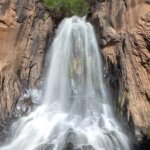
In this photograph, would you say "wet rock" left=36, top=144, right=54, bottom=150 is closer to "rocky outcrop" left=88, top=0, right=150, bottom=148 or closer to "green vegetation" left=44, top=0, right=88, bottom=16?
"rocky outcrop" left=88, top=0, right=150, bottom=148

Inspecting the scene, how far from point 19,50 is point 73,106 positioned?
14.1 feet

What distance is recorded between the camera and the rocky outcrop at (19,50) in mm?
17234

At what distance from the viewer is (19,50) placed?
18.2m

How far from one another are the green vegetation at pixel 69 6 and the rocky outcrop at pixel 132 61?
518cm

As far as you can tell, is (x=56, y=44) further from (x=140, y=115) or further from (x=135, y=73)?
(x=140, y=115)

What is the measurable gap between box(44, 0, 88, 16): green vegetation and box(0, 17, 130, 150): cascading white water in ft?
4.00

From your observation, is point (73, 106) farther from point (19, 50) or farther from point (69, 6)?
point (69, 6)

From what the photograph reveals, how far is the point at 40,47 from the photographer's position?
63.0 feet

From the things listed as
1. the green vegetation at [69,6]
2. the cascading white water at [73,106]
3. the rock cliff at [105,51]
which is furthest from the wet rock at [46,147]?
the green vegetation at [69,6]

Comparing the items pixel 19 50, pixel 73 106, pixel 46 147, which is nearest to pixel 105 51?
pixel 73 106

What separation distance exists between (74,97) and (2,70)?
3.97 meters

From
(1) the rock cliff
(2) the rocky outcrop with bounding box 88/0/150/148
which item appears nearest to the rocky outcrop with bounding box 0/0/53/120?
(1) the rock cliff

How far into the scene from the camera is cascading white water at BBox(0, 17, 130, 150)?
1373cm

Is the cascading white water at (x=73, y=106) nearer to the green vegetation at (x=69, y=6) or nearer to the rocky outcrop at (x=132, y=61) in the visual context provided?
the rocky outcrop at (x=132, y=61)
